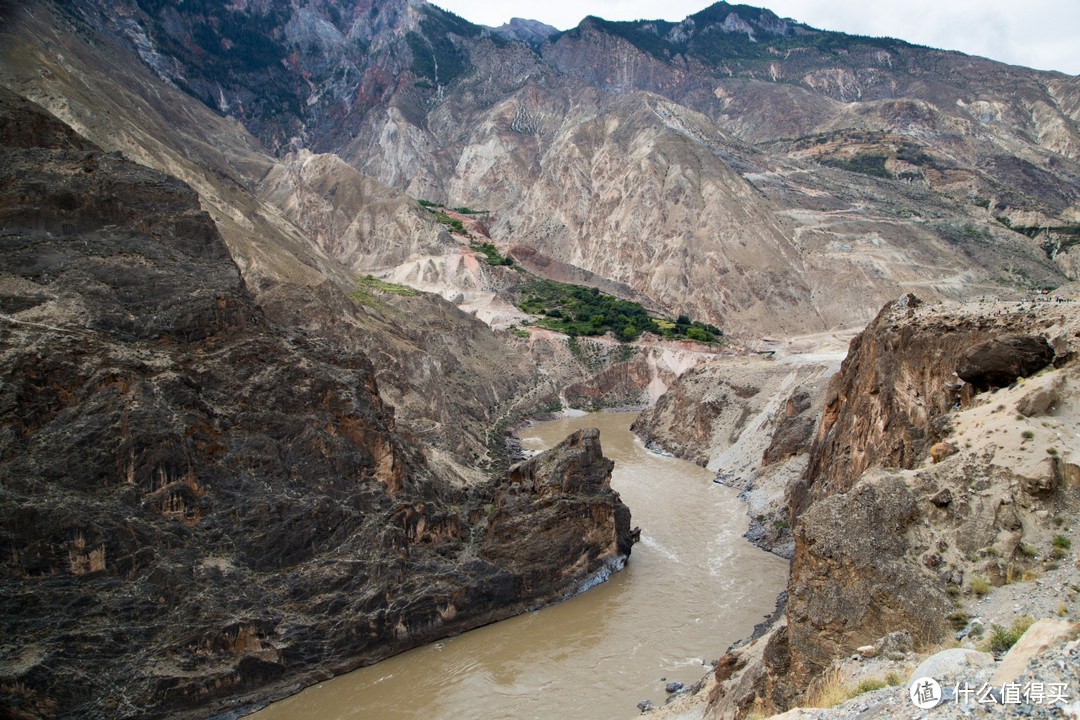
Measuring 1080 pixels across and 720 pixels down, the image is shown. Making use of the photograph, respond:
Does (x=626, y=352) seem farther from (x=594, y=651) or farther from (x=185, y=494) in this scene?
(x=185, y=494)

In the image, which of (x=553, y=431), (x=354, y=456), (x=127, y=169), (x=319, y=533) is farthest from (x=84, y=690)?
(x=553, y=431)

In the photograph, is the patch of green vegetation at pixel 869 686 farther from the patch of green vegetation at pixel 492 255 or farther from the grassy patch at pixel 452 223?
the grassy patch at pixel 452 223

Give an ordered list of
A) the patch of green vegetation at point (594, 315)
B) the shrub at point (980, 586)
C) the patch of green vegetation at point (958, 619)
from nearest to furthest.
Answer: the patch of green vegetation at point (958, 619), the shrub at point (980, 586), the patch of green vegetation at point (594, 315)

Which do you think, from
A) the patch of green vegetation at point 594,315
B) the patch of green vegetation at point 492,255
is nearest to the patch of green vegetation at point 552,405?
the patch of green vegetation at point 594,315

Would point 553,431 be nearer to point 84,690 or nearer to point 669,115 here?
point 84,690

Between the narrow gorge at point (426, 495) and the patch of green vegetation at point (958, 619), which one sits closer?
the patch of green vegetation at point (958, 619)

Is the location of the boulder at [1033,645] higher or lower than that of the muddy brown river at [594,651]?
higher

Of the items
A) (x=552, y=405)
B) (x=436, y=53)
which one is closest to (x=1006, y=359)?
(x=552, y=405)
